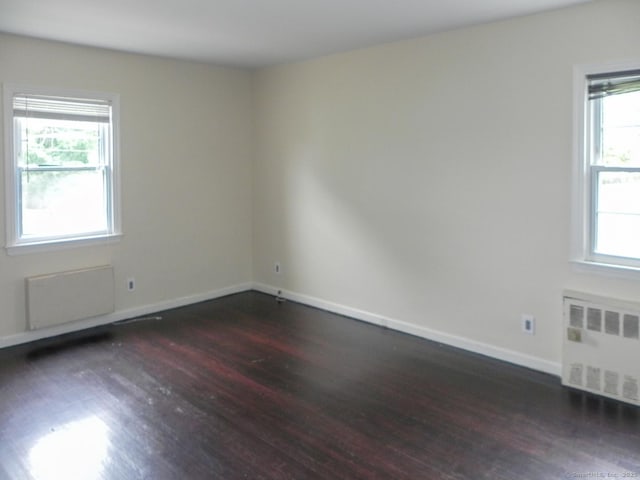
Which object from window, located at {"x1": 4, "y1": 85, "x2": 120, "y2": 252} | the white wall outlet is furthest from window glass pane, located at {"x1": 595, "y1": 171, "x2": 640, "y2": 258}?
window, located at {"x1": 4, "y1": 85, "x2": 120, "y2": 252}

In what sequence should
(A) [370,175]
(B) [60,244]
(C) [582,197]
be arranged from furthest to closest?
(A) [370,175] → (B) [60,244] → (C) [582,197]

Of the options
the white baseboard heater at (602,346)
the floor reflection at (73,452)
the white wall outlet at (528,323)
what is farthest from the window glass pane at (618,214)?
the floor reflection at (73,452)

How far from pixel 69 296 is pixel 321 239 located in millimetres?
2276

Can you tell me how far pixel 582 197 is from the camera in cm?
346

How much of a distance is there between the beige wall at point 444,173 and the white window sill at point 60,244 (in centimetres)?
171

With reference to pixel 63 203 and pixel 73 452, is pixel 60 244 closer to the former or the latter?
pixel 63 203

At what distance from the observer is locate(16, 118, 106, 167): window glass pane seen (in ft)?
14.0

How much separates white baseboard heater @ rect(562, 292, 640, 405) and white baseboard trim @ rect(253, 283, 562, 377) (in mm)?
219

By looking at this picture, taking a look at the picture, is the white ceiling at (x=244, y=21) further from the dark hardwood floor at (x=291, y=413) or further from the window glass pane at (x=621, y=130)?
the dark hardwood floor at (x=291, y=413)

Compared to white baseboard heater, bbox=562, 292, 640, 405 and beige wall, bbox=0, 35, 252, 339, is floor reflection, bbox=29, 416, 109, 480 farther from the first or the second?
white baseboard heater, bbox=562, 292, 640, 405

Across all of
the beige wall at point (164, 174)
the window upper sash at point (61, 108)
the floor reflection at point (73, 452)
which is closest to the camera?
the floor reflection at point (73, 452)

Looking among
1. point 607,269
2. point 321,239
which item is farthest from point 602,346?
point 321,239

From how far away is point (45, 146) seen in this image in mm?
4367

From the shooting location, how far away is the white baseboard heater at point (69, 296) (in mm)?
4332
